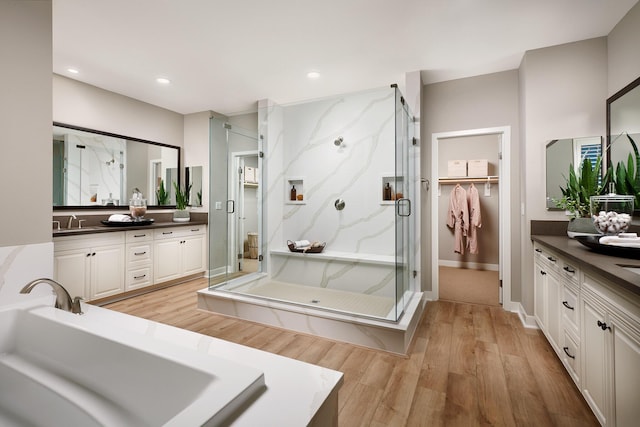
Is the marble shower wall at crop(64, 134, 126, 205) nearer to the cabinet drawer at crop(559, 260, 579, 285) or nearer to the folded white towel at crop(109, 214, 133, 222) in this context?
the folded white towel at crop(109, 214, 133, 222)

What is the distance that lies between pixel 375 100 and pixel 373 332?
7.77 feet

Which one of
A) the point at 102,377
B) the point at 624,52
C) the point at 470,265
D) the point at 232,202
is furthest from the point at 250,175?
the point at 470,265

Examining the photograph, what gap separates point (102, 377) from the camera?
109 cm

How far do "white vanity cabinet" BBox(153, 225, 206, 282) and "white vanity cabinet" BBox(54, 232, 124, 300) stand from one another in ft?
1.57

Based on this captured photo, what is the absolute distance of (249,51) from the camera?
9.61 ft

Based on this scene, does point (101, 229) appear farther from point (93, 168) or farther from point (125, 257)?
point (93, 168)

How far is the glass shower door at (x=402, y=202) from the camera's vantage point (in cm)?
254

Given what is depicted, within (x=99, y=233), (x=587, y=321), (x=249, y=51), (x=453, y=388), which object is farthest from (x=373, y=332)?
(x=99, y=233)

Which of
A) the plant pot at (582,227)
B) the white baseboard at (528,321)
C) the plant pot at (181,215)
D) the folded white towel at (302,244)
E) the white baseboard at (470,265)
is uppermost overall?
the plant pot at (181,215)

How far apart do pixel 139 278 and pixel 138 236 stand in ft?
1.78

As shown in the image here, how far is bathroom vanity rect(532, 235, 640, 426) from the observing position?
114 cm

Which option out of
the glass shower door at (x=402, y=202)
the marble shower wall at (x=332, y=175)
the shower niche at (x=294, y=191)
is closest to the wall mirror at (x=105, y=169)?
the marble shower wall at (x=332, y=175)

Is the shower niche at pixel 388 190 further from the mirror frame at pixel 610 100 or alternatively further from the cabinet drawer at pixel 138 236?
the cabinet drawer at pixel 138 236

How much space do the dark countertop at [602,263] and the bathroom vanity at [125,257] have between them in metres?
4.19
